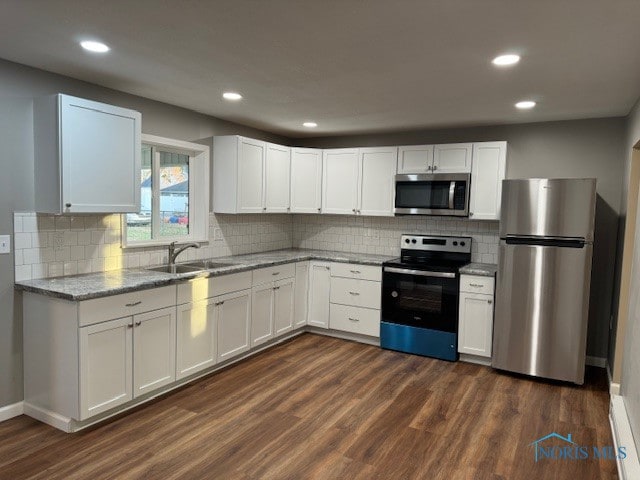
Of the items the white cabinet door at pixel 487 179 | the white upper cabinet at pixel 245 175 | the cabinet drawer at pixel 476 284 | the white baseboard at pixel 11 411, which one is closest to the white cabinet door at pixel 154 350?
the white baseboard at pixel 11 411

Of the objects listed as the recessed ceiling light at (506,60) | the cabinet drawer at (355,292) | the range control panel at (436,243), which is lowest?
the cabinet drawer at (355,292)

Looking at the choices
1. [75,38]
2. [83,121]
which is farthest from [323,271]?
[75,38]

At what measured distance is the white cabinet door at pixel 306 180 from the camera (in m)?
5.18

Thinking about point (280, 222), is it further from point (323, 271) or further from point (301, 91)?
point (301, 91)

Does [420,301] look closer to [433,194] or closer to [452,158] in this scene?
[433,194]

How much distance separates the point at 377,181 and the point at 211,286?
227 centimetres

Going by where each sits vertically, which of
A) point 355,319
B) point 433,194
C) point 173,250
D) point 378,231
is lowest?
point 355,319

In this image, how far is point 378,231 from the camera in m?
5.30

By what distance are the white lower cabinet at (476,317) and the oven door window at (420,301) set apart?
0.24 feet

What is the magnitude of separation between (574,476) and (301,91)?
307cm

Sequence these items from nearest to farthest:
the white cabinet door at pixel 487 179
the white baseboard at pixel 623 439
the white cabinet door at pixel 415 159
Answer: the white baseboard at pixel 623 439, the white cabinet door at pixel 487 179, the white cabinet door at pixel 415 159

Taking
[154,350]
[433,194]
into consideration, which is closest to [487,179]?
[433,194]

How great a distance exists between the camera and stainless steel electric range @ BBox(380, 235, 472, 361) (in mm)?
4270

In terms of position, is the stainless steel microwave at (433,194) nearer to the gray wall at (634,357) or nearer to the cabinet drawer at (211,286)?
the gray wall at (634,357)
